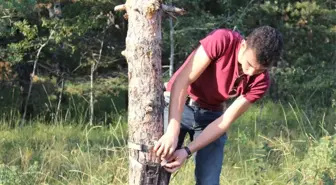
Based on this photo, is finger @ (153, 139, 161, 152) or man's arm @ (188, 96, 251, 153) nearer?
finger @ (153, 139, 161, 152)

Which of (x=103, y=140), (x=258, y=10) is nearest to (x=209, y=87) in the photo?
(x=103, y=140)

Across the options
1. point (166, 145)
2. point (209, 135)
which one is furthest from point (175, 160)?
point (209, 135)

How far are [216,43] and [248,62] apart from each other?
20 centimetres

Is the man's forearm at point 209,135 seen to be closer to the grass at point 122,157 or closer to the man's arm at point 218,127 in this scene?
the man's arm at point 218,127

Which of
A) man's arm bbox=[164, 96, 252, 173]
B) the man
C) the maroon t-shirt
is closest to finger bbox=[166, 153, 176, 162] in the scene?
the man

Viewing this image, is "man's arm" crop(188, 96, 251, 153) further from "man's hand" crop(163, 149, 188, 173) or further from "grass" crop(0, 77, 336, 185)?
"grass" crop(0, 77, 336, 185)

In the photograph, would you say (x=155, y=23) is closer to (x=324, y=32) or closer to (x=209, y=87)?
(x=209, y=87)

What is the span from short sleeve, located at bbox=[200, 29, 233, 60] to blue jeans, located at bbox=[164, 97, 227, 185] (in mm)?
449

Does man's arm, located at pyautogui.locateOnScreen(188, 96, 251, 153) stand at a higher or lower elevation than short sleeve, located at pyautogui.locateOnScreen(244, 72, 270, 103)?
lower

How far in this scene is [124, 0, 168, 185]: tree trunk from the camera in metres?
2.92

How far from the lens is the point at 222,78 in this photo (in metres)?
3.11

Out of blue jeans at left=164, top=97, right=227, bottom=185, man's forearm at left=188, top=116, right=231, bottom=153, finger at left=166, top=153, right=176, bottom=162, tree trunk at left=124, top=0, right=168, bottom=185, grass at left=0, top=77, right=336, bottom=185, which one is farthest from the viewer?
grass at left=0, top=77, right=336, bottom=185

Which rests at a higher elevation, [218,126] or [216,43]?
[216,43]

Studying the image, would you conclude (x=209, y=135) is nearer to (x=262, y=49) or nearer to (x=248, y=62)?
(x=248, y=62)
